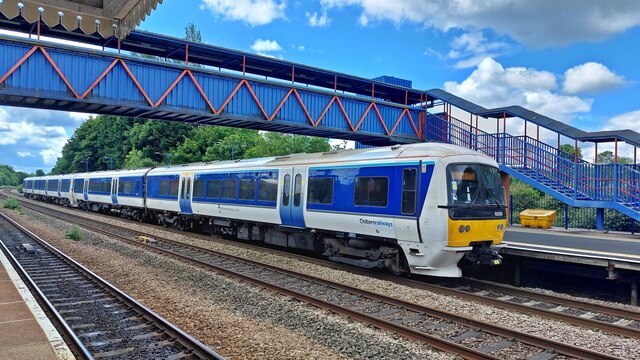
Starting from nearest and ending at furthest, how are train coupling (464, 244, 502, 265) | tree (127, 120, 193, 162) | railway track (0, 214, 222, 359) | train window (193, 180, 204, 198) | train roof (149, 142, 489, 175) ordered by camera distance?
railway track (0, 214, 222, 359), train coupling (464, 244, 502, 265), train roof (149, 142, 489, 175), train window (193, 180, 204, 198), tree (127, 120, 193, 162)

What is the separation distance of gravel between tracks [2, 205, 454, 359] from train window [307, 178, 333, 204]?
3324mm

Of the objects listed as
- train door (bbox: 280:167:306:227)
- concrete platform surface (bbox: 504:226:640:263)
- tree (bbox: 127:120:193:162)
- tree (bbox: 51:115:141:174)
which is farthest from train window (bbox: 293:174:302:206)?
tree (bbox: 51:115:141:174)

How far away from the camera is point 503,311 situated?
8086 millimetres

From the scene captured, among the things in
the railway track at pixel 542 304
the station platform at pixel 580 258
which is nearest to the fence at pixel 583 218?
the station platform at pixel 580 258

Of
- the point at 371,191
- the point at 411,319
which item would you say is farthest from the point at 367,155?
the point at 411,319

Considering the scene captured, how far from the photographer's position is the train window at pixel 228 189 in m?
16.6

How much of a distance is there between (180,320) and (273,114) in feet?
48.3

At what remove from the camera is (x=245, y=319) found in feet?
25.3

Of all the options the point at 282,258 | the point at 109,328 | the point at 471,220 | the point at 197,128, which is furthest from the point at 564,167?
the point at 197,128

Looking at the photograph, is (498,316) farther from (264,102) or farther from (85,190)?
(85,190)

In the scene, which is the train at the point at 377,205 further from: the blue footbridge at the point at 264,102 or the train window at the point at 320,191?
the blue footbridge at the point at 264,102

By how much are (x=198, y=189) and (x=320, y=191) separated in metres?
8.01

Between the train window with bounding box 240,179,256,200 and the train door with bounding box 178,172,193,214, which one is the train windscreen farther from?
the train door with bounding box 178,172,193,214

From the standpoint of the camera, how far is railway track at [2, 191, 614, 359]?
6.14 meters
